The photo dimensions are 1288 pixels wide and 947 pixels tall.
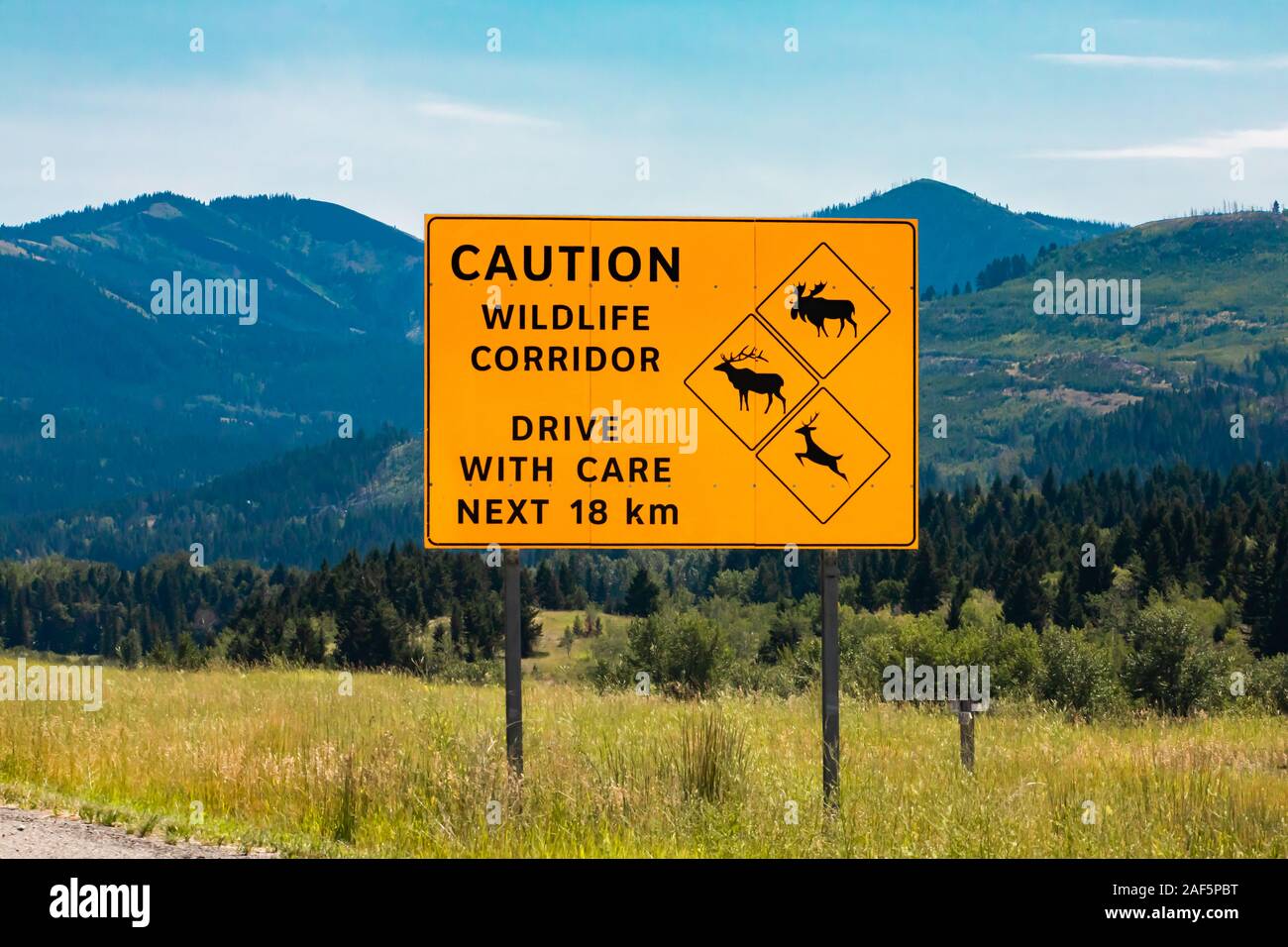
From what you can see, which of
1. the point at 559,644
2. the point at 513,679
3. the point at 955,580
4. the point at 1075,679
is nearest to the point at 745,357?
the point at 513,679

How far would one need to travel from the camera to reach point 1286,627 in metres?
64.9

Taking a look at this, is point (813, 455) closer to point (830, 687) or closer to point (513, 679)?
point (830, 687)

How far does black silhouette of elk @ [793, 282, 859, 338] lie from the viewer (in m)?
10.3

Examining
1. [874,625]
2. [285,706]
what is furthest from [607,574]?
[285,706]

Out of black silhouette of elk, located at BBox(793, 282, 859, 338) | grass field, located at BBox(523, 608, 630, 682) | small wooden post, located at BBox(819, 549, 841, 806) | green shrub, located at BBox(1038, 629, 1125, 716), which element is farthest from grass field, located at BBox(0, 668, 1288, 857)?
grass field, located at BBox(523, 608, 630, 682)

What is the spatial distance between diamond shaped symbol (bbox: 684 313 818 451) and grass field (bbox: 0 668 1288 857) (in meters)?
2.43

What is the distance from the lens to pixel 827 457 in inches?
411

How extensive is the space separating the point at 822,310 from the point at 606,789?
157 inches

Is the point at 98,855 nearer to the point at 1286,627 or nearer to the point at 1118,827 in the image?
the point at 1118,827
